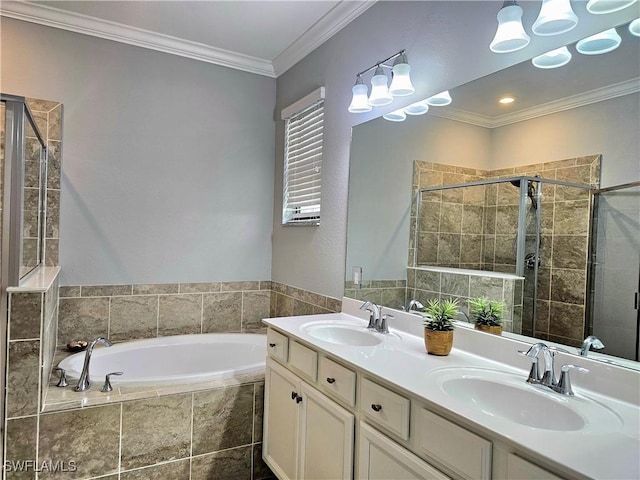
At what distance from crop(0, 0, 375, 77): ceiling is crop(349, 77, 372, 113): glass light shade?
0.48 metres

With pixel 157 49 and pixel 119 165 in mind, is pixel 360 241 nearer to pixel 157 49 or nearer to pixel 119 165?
pixel 119 165

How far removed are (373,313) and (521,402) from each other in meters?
0.93

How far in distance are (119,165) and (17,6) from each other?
1082mm

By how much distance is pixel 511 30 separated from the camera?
60.2 inches

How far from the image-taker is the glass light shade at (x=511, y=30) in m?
1.52

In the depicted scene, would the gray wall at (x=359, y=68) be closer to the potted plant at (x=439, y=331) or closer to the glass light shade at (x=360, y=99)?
the glass light shade at (x=360, y=99)

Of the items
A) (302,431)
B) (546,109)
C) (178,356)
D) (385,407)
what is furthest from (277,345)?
A: (546,109)

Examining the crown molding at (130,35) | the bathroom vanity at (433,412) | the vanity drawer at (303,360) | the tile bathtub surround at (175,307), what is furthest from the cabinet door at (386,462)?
the crown molding at (130,35)

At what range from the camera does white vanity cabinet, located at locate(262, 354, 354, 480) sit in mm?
1587

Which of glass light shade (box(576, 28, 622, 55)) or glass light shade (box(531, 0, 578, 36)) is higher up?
glass light shade (box(531, 0, 578, 36))

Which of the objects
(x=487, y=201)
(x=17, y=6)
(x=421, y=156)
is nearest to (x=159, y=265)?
(x=17, y=6)

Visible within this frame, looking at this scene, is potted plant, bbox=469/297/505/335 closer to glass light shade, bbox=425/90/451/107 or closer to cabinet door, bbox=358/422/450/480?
cabinet door, bbox=358/422/450/480

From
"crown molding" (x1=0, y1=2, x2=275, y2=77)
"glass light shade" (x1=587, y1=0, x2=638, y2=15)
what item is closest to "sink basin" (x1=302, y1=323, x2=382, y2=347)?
"glass light shade" (x1=587, y1=0, x2=638, y2=15)

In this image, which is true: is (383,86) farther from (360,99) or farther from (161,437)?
(161,437)
